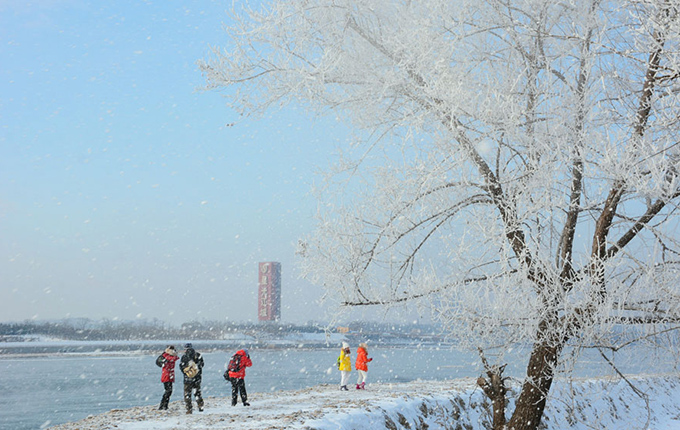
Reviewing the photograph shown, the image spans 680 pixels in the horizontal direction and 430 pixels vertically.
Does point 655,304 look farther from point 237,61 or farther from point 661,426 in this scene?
point 661,426

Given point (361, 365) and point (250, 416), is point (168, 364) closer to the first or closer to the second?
point (250, 416)

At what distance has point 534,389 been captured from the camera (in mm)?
7488

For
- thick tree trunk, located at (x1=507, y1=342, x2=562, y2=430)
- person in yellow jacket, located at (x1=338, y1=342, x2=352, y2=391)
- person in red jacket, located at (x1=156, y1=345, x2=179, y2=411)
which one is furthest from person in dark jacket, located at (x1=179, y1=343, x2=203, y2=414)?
thick tree trunk, located at (x1=507, y1=342, x2=562, y2=430)

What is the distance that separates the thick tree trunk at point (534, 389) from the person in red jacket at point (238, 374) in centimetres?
620

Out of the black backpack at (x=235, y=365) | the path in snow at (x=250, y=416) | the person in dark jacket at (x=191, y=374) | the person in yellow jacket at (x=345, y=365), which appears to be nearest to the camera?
the path in snow at (x=250, y=416)

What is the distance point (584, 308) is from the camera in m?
6.02

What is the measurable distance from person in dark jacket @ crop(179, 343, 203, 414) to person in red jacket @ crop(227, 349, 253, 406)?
699mm

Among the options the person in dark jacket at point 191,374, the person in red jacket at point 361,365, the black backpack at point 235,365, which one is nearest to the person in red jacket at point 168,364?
the person in dark jacket at point 191,374

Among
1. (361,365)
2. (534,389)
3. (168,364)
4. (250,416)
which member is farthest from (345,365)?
(534,389)

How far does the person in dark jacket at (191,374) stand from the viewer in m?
11.2

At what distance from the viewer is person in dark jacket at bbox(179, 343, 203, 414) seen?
11.2 meters

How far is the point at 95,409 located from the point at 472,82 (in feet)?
143

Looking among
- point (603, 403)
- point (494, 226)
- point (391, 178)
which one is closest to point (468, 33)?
point (391, 178)

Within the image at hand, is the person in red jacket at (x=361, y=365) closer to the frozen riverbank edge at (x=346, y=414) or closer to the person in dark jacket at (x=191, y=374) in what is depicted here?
the frozen riverbank edge at (x=346, y=414)
